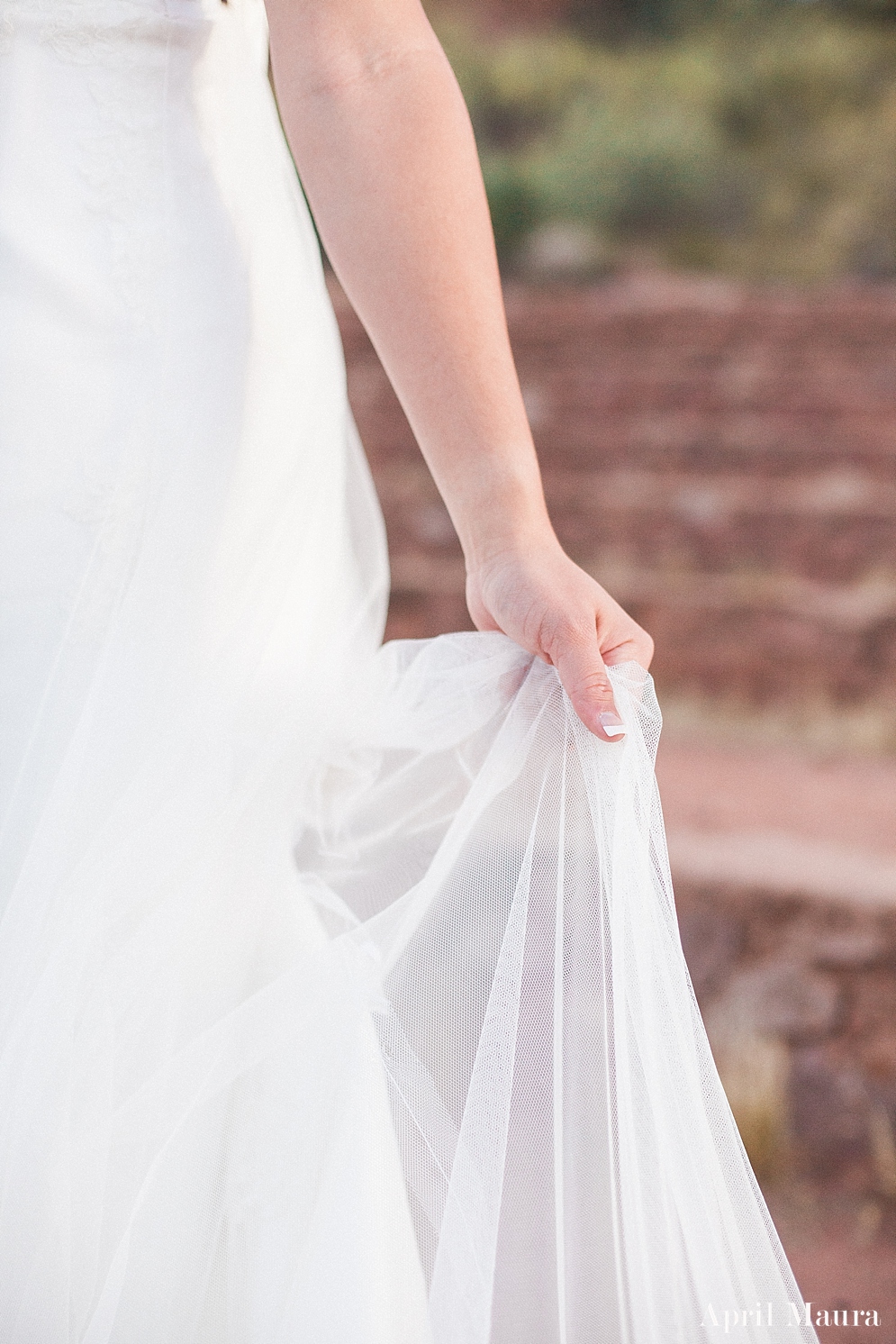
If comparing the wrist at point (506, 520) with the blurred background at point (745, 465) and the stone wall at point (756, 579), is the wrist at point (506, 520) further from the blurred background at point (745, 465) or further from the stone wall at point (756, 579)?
the stone wall at point (756, 579)

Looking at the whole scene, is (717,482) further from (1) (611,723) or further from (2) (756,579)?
(1) (611,723)

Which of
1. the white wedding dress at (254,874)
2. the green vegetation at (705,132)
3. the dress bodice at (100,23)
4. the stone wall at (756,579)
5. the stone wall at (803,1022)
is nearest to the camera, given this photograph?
the white wedding dress at (254,874)

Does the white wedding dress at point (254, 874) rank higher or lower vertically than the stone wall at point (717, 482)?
lower

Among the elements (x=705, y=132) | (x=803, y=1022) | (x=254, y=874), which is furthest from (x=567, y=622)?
(x=705, y=132)

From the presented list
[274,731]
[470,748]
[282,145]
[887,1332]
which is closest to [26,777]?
[274,731]

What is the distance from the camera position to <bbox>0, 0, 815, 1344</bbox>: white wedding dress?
0.57 meters

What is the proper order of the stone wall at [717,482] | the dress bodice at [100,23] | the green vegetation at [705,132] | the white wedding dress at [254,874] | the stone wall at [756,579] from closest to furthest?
the white wedding dress at [254,874]
the dress bodice at [100,23]
the stone wall at [756,579]
the stone wall at [717,482]
the green vegetation at [705,132]

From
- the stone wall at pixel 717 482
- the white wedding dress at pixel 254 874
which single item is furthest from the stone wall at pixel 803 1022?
the stone wall at pixel 717 482

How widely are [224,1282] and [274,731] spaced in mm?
291

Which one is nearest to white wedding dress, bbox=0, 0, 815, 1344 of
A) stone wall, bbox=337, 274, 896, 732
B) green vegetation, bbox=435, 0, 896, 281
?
stone wall, bbox=337, 274, 896, 732

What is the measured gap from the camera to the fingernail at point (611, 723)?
0.63 meters

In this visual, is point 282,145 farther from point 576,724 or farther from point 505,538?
point 576,724

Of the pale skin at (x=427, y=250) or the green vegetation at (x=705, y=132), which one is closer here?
the pale skin at (x=427, y=250)

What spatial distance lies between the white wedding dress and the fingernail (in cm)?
2
